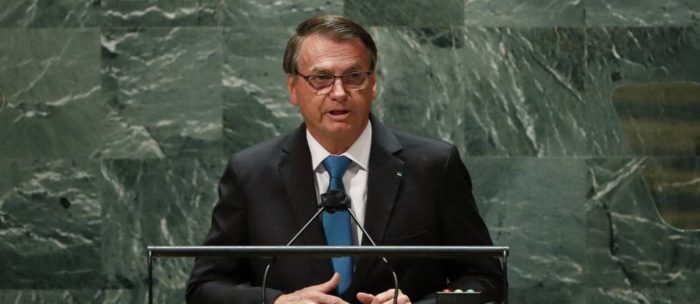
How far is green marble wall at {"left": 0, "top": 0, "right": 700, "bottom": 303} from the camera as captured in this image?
5539mm

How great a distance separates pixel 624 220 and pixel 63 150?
7.83 ft

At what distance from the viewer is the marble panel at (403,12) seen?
5512 millimetres

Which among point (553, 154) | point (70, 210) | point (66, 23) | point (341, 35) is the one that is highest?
point (341, 35)

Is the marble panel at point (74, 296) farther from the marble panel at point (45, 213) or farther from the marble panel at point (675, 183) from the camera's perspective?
the marble panel at point (675, 183)

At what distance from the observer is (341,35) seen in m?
3.75

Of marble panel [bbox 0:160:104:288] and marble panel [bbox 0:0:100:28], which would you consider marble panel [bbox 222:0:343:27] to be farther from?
marble panel [bbox 0:160:104:288]

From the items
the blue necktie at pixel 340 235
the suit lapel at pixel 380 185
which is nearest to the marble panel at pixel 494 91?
the suit lapel at pixel 380 185

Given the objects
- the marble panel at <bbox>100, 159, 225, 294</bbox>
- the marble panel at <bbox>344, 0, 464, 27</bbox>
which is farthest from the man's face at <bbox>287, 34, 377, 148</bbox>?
the marble panel at <bbox>100, 159, 225, 294</bbox>

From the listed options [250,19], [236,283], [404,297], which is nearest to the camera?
[404,297]

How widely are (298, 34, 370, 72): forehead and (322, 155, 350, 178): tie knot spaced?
0.26 metres

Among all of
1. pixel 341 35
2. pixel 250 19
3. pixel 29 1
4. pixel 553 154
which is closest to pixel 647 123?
pixel 553 154

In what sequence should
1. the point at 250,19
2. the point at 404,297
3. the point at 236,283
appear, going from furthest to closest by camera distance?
the point at 250,19 < the point at 236,283 < the point at 404,297

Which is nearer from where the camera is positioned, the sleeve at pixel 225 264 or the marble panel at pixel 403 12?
the sleeve at pixel 225 264

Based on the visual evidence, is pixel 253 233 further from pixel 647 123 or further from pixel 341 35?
pixel 647 123
